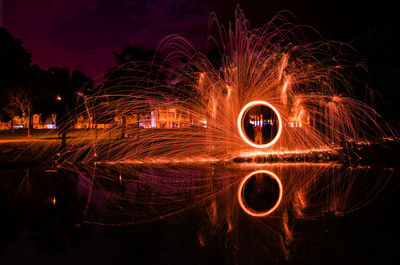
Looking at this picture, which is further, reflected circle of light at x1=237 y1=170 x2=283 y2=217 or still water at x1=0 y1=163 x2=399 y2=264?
reflected circle of light at x1=237 y1=170 x2=283 y2=217

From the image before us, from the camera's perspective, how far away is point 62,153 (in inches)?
579

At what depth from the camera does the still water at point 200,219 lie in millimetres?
3807

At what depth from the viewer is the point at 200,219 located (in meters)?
5.15

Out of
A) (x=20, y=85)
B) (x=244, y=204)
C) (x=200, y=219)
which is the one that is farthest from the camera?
(x=20, y=85)

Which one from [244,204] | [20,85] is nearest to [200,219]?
[244,204]

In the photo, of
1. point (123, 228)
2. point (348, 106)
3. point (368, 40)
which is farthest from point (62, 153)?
point (368, 40)

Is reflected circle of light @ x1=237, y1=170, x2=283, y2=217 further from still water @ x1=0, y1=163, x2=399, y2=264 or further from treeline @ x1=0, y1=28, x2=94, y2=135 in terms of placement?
treeline @ x1=0, y1=28, x2=94, y2=135

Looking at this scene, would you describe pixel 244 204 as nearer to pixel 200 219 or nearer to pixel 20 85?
pixel 200 219

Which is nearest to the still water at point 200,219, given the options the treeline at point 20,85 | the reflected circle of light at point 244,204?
the reflected circle of light at point 244,204

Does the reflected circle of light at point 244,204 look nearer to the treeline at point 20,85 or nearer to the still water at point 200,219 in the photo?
the still water at point 200,219

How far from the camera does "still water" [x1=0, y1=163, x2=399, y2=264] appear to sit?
3807mm

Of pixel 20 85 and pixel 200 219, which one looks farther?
pixel 20 85

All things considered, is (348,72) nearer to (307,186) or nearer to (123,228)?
(307,186)

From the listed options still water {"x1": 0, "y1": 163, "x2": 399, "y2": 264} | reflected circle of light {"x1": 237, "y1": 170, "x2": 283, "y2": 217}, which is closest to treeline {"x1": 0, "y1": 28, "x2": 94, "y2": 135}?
still water {"x1": 0, "y1": 163, "x2": 399, "y2": 264}
